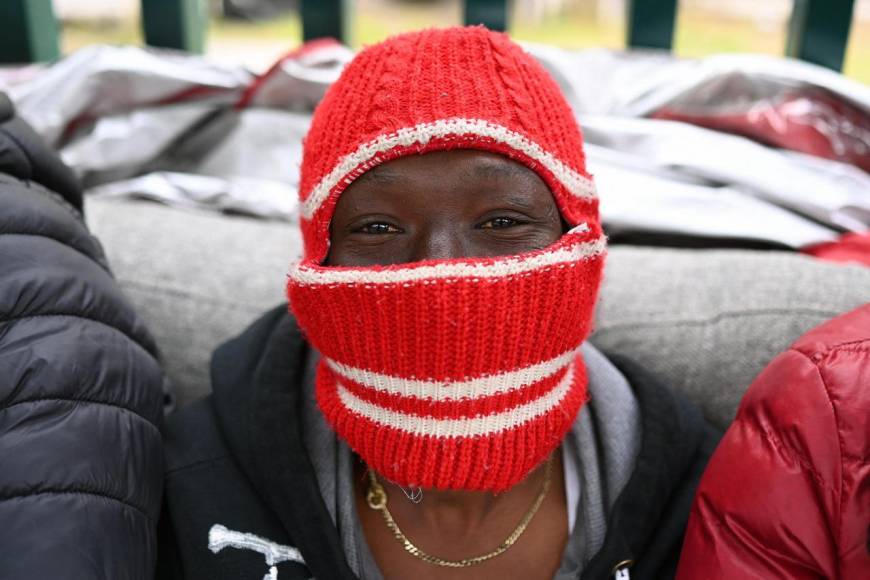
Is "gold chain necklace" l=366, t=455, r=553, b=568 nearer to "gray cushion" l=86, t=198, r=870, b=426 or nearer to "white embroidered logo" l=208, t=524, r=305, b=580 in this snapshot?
"white embroidered logo" l=208, t=524, r=305, b=580

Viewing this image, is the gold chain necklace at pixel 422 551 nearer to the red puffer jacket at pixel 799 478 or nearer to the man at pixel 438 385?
the man at pixel 438 385

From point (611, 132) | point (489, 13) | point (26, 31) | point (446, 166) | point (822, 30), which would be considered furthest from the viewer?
point (26, 31)

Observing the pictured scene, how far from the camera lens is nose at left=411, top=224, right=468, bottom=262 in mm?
1213

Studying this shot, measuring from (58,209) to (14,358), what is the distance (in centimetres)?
35

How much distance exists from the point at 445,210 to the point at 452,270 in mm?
118

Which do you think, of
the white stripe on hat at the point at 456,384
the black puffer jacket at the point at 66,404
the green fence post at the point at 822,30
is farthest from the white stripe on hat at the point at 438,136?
the green fence post at the point at 822,30

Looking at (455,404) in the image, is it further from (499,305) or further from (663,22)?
(663,22)

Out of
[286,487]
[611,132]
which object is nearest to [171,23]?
[611,132]

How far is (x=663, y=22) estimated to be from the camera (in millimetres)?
2301

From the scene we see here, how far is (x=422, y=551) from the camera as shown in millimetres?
1394

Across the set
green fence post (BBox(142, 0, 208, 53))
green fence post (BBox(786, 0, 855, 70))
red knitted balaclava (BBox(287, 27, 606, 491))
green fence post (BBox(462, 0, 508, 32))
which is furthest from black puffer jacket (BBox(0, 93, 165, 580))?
green fence post (BBox(786, 0, 855, 70))

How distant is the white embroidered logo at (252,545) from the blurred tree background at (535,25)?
4.67 metres

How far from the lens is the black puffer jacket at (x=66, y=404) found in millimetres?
1122

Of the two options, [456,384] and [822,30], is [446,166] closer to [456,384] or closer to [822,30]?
[456,384]
